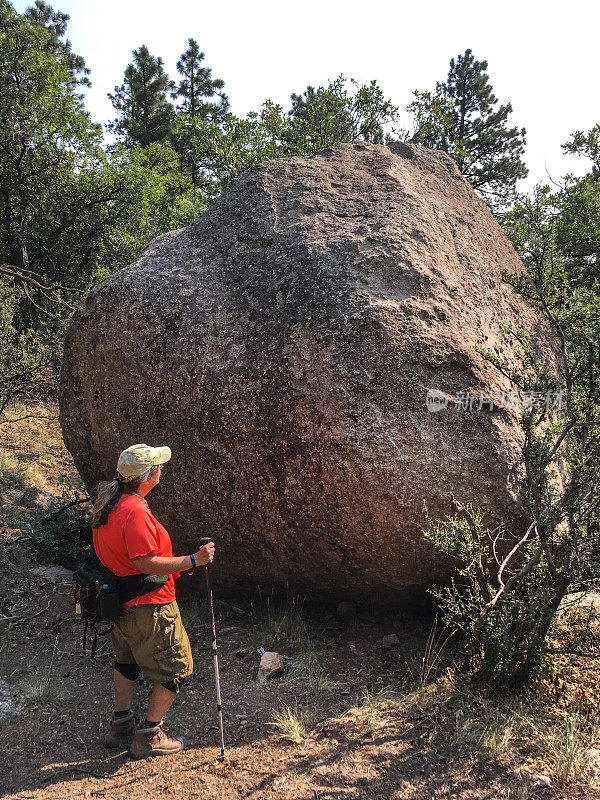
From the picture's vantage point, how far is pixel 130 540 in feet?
10.5

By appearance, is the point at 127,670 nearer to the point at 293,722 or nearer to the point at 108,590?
the point at 108,590

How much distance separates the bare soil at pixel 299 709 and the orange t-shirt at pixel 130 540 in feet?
3.04

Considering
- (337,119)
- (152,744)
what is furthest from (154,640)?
(337,119)

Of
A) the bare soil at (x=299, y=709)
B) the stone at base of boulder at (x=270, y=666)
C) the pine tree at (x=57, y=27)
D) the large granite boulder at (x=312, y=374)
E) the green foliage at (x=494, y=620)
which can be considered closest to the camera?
the bare soil at (x=299, y=709)

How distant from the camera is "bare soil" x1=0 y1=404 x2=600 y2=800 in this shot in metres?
3.11

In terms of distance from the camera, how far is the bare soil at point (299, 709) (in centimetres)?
311

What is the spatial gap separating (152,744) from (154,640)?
23.2 inches

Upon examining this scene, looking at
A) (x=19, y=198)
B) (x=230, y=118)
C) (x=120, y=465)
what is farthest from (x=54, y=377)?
(x=120, y=465)

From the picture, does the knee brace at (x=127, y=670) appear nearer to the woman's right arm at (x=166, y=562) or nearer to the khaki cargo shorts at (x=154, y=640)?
the khaki cargo shorts at (x=154, y=640)

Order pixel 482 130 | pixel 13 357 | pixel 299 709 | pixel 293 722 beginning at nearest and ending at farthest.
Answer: pixel 293 722 < pixel 299 709 < pixel 13 357 < pixel 482 130

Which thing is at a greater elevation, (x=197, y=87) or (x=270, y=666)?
(x=197, y=87)

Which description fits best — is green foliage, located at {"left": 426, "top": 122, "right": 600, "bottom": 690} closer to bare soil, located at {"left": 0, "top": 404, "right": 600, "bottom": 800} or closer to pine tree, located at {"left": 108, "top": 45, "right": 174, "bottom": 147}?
bare soil, located at {"left": 0, "top": 404, "right": 600, "bottom": 800}

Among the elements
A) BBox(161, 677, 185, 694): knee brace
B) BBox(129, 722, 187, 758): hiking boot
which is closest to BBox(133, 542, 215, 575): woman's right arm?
BBox(161, 677, 185, 694): knee brace

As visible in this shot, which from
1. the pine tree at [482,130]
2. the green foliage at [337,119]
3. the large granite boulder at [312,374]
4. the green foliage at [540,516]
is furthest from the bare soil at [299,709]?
the pine tree at [482,130]
